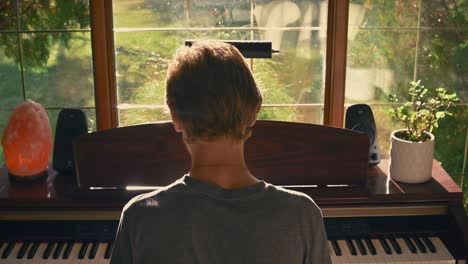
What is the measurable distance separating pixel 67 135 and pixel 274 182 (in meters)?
0.83

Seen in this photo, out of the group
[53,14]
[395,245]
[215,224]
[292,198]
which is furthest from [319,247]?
[53,14]

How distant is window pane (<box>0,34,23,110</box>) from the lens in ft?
10.9

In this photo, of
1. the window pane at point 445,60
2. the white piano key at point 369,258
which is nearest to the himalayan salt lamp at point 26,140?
the white piano key at point 369,258

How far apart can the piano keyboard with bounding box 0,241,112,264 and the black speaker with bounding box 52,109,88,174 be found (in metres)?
0.33

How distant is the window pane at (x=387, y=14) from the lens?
331 centimetres

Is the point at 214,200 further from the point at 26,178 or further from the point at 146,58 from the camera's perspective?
the point at 146,58

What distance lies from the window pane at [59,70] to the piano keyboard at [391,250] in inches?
64.1

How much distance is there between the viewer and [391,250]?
2281 mm

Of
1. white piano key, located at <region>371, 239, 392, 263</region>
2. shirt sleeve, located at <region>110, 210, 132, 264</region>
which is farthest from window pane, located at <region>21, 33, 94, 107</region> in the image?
shirt sleeve, located at <region>110, 210, 132, 264</region>

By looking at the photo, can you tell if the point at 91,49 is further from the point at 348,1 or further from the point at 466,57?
the point at 466,57

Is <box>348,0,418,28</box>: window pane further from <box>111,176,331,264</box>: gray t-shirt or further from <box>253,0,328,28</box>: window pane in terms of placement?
<box>111,176,331,264</box>: gray t-shirt

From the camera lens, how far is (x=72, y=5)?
3211 millimetres

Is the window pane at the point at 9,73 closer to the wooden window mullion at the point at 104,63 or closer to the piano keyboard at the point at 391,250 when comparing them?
the wooden window mullion at the point at 104,63

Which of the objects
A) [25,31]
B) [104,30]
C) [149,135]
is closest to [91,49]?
[104,30]
